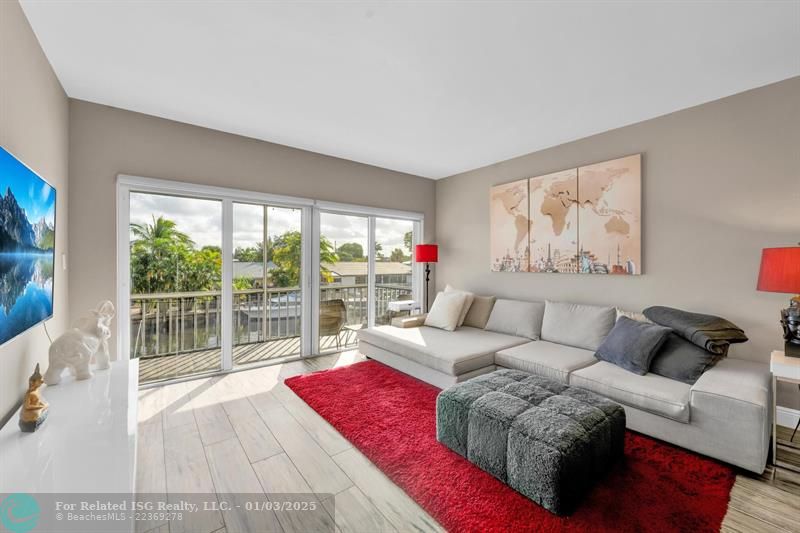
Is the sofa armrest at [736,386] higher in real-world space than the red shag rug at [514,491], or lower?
higher

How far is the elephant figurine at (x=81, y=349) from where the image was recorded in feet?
6.63

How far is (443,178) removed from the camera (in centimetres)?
533

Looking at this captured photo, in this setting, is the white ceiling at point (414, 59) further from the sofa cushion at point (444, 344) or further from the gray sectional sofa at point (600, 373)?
the sofa cushion at point (444, 344)

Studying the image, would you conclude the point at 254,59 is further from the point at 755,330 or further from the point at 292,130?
the point at 755,330

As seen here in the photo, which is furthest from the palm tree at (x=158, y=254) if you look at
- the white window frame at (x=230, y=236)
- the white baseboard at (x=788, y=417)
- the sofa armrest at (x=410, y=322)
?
the white baseboard at (x=788, y=417)

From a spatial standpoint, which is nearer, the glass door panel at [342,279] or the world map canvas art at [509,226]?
the world map canvas art at [509,226]

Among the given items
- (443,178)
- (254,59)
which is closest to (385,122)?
(254,59)

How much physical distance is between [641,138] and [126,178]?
15.4 feet

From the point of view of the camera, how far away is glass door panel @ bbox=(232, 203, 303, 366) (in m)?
3.72

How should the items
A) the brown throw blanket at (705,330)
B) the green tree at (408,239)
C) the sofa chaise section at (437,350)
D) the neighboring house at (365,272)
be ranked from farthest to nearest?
the green tree at (408,239)
the neighboring house at (365,272)
the sofa chaise section at (437,350)
the brown throw blanket at (705,330)

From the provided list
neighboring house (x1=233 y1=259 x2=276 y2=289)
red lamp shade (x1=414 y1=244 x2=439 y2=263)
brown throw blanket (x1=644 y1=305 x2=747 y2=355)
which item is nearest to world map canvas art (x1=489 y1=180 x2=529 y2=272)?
red lamp shade (x1=414 y1=244 x2=439 y2=263)

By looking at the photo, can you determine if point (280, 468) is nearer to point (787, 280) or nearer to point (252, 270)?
point (252, 270)

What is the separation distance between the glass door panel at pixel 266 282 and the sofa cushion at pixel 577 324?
2.87m

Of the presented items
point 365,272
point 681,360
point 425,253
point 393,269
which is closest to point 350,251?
point 365,272
